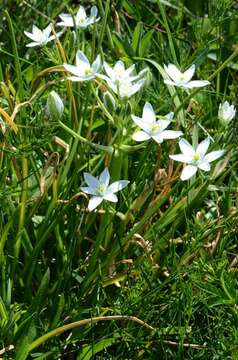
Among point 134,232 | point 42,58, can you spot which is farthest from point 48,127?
point 42,58

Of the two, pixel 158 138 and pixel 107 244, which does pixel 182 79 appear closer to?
pixel 158 138

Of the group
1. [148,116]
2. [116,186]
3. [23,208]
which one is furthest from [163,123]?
[23,208]

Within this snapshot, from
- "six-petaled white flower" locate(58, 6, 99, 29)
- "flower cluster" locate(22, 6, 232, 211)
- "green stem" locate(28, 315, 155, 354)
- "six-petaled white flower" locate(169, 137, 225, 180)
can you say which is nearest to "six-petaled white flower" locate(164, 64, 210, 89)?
"flower cluster" locate(22, 6, 232, 211)

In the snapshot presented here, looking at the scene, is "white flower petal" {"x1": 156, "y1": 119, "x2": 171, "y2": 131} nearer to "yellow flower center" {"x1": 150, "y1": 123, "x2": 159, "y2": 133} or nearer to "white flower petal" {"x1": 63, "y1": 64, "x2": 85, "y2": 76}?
"yellow flower center" {"x1": 150, "y1": 123, "x2": 159, "y2": 133}

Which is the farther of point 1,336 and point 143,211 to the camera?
point 143,211

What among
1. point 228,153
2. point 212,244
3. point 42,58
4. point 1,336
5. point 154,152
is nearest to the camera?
point 1,336

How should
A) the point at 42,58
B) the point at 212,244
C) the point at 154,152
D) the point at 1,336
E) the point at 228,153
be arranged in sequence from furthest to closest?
1. the point at 42,58
2. the point at 154,152
3. the point at 212,244
4. the point at 228,153
5. the point at 1,336

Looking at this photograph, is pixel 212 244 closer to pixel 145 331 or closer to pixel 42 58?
pixel 145 331
